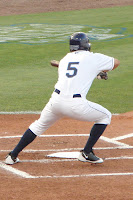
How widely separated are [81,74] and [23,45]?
13.5 meters

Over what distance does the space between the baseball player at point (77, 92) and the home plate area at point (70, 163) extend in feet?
1.07

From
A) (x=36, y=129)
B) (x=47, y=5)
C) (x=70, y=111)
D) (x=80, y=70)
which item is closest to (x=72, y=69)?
(x=80, y=70)

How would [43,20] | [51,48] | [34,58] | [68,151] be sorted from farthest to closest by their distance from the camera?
[43,20], [51,48], [34,58], [68,151]

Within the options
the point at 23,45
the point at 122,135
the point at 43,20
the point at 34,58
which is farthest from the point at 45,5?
the point at 122,135

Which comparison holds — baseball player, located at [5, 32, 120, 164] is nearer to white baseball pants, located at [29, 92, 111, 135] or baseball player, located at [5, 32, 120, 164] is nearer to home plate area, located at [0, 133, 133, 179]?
white baseball pants, located at [29, 92, 111, 135]

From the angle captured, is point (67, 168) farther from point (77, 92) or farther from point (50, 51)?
point (50, 51)

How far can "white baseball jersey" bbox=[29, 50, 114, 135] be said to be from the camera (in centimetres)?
652

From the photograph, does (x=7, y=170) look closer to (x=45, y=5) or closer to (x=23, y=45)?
(x=23, y=45)

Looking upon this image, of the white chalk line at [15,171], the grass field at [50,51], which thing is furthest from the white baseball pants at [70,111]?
the grass field at [50,51]

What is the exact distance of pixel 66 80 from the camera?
21.5 feet

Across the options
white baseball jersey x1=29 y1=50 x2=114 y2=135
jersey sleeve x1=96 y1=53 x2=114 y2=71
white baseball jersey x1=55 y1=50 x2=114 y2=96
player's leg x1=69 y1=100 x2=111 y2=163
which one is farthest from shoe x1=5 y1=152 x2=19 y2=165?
jersey sleeve x1=96 y1=53 x2=114 y2=71

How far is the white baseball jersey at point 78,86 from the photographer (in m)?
6.52

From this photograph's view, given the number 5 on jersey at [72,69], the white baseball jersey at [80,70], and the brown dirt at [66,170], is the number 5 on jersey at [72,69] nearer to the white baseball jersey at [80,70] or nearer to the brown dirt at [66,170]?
the white baseball jersey at [80,70]

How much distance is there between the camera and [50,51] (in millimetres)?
18344
